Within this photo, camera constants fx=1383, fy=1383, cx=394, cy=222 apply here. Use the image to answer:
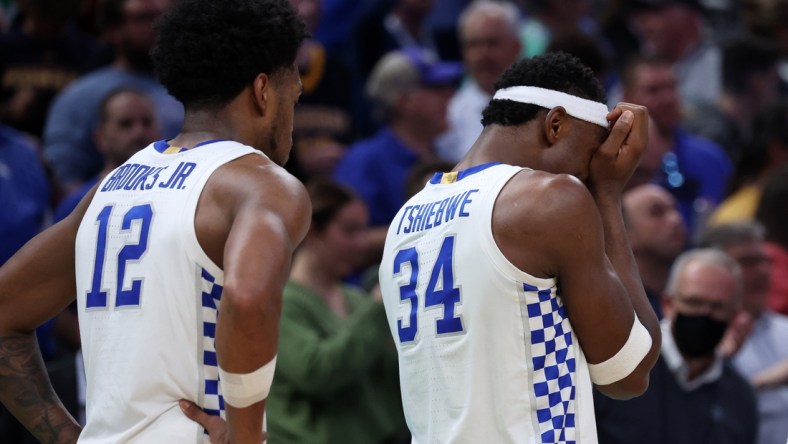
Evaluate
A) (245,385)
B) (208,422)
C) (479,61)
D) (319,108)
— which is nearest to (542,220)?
(245,385)

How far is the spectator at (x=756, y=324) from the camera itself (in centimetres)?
730

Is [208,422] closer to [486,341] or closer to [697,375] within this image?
[486,341]

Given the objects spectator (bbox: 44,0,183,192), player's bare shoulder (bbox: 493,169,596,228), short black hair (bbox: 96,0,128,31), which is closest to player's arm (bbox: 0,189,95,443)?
player's bare shoulder (bbox: 493,169,596,228)

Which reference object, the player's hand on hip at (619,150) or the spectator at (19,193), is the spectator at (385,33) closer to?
the spectator at (19,193)

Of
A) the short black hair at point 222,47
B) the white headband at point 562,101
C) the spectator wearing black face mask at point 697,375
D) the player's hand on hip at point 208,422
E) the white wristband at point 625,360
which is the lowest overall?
the spectator wearing black face mask at point 697,375

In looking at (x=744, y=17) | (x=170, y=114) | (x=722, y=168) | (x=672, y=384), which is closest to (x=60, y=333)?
(x=170, y=114)

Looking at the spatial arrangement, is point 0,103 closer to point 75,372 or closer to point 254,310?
point 75,372

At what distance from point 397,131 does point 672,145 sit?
1.88m

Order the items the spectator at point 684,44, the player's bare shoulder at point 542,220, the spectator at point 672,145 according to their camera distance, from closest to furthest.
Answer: the player's bare shoulder at point 542,220, the spectator at point 672,145, the spectator at point 684,44

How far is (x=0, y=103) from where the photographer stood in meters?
8.98

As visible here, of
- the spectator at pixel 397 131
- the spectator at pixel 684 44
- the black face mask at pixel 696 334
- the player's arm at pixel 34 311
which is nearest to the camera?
the player's arm at pixel 34 311

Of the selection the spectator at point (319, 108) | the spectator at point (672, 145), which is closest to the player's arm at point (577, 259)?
the spectator at point (319, 108)

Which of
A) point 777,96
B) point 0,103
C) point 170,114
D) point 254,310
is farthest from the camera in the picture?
point 777,96

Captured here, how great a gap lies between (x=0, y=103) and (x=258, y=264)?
6.02m
